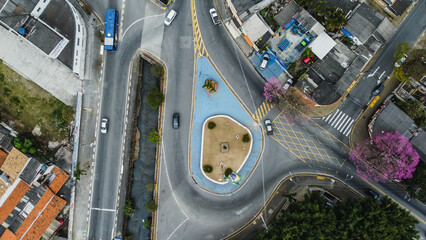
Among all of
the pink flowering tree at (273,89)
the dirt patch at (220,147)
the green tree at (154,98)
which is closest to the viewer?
the green tree at (154,98)

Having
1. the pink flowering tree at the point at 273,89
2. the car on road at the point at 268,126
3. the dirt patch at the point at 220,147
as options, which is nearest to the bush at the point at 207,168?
the dirt patch at the point at 220,147

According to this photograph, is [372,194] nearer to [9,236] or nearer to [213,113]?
[213,113]

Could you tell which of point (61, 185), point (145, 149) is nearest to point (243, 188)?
point (145, 149)

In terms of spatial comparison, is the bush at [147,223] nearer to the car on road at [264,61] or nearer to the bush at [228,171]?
the bush at [228,171]

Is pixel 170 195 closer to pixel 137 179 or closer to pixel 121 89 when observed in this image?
pixel 137 179

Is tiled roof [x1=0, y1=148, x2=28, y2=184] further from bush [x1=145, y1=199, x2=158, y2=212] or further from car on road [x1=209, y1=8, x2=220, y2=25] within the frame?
car on road [x1=209, y1=8, x2=220, y2=25]

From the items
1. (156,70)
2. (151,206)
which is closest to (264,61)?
(156,70)
